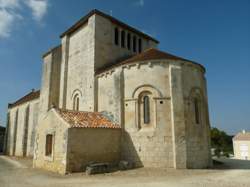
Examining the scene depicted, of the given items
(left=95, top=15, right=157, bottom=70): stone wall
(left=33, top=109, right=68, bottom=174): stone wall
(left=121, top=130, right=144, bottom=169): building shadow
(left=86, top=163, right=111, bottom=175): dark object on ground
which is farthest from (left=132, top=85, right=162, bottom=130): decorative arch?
(left=95, top=15, right=157, bottom=70): stone wall

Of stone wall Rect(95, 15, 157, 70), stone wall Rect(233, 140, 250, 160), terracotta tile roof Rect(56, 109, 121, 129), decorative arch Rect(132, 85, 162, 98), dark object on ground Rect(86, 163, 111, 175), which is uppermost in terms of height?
stone wall Rect(95, 15, 157, 70)

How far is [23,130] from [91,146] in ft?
58.3

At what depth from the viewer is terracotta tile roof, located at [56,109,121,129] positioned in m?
12.4

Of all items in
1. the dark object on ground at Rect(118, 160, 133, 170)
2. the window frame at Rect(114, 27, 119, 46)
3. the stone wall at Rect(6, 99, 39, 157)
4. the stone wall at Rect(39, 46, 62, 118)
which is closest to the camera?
the dark object on ground at Rect(118, 160, 133, 170)

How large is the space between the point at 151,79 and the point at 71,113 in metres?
5.51

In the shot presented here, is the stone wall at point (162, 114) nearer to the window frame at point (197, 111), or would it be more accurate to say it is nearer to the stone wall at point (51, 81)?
the window frame at point (197, 111)

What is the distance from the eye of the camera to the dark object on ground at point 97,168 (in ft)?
35.6

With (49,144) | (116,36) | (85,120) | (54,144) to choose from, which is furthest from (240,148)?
(54,144)

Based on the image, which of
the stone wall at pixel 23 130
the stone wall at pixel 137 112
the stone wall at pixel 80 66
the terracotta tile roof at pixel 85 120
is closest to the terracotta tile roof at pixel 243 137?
the stone wall at pixel 137 112

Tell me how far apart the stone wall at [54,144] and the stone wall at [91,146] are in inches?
15.4

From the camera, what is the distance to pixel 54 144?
12.6 metres

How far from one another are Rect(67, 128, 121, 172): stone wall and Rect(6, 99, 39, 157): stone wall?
14.6 metres

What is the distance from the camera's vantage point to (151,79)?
13773 millimetres

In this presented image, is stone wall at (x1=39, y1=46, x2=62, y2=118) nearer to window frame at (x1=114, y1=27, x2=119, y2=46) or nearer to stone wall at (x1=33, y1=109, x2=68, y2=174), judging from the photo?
window frame at (x1=114, y1=27, x2=119, y2=46)
